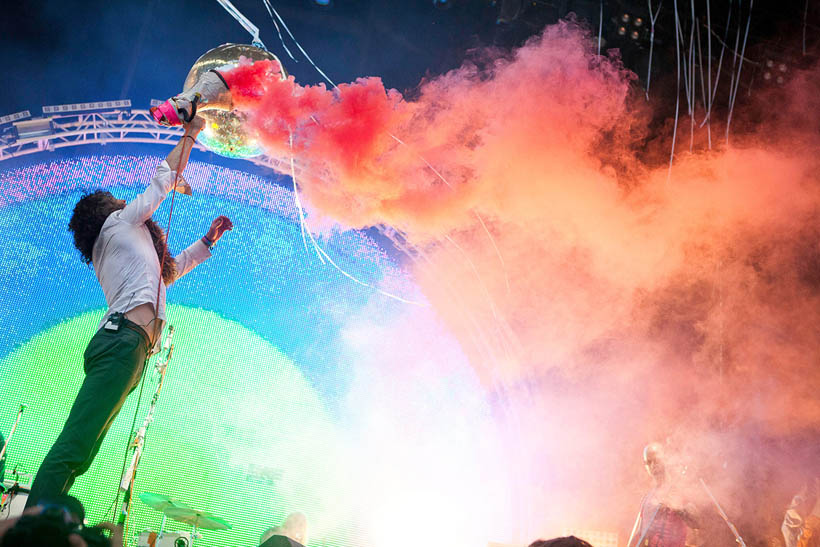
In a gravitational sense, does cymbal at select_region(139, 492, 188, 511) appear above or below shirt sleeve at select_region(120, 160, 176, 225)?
below

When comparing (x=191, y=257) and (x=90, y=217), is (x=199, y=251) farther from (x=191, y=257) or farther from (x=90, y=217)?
(x=90, y=217)

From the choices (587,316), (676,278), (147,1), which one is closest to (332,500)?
(587,316)

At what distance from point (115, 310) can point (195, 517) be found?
2440 millimetres

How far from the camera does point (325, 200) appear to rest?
5.39 meters

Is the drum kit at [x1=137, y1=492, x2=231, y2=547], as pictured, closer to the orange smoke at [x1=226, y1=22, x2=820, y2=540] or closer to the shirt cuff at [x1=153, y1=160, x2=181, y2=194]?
the shirt cuff at [x1=153, y1=160, x2=181, y2=194]

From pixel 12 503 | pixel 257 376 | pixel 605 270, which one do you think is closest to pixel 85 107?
pixel 257 376

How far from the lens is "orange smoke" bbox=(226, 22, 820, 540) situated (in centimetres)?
568

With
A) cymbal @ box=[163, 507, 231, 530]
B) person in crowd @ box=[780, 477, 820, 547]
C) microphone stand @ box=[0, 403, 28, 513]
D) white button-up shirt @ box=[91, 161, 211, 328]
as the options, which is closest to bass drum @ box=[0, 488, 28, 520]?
microphone stand @ box=[0, 403, 28, 513]

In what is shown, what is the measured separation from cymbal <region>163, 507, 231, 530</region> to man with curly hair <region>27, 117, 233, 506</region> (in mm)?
1958

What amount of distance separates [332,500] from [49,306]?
3030 millimetres

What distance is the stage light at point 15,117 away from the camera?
5215 millimetres

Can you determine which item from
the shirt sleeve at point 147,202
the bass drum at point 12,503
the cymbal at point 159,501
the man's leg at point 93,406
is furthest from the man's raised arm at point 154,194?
the bass drum at point 12,503

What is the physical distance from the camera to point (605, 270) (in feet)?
21.8

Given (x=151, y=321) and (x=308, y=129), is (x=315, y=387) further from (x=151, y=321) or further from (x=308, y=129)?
(x=151, y=321)
